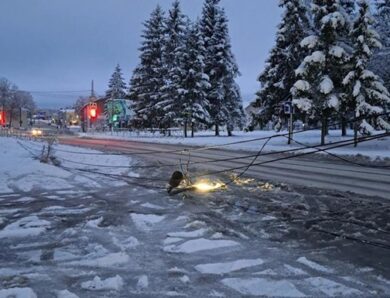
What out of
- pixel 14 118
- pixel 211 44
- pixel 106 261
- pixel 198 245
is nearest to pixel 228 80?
pixel 211 44

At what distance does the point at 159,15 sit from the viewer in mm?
59031

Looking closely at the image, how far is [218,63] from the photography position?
4959 centimetres

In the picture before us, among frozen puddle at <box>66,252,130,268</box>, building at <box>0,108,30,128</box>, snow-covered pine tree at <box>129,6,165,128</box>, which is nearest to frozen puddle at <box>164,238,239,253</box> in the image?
frozen puddle at <box>66,252,130,268</box>

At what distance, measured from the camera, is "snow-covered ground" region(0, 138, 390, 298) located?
539cm

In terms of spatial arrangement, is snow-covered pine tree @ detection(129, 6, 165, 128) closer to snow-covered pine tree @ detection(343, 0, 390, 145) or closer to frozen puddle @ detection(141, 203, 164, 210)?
snow-covered pine tree @ detection(343, 0, 390, 145)

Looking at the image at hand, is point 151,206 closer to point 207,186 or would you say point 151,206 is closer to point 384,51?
point 207,186

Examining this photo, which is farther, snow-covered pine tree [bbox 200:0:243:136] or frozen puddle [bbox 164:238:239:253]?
snow-covered pine tree [bbox 200:0:243:136]

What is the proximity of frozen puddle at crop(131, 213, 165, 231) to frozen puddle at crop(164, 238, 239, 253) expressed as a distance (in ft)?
4.04

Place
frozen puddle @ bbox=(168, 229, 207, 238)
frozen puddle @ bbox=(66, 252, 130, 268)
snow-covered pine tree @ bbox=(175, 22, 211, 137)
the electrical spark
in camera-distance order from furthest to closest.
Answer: snow-covered pine tree @ bbox=(175, 22, 211, 137)
the electrical spark
frozen puddle @ bbox=(168, 229, 207, 238)
frozen puddle @ bbox=(66, 252, 130, 268)

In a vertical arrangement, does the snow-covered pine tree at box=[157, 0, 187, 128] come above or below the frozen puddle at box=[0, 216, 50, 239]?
above

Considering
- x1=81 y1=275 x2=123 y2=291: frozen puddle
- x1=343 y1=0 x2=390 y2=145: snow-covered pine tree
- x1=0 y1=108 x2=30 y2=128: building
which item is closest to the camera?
x1=81 y1=275 x2=123 y2=291: frozen puddle

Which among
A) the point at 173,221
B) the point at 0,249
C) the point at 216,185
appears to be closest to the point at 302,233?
the point at 173,221

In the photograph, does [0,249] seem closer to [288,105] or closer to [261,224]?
[261,224]

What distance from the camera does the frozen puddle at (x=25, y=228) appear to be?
7808 millimetres
